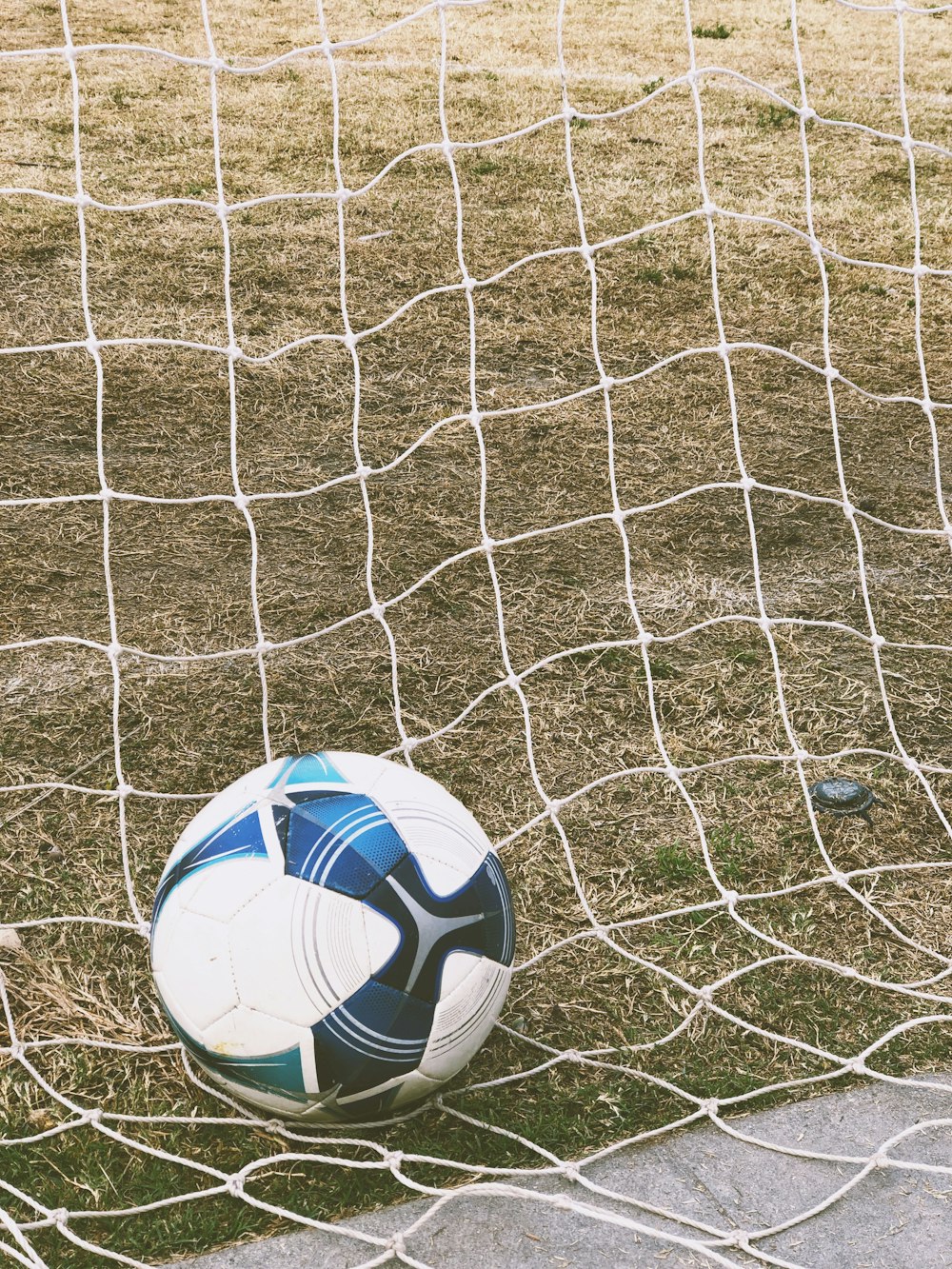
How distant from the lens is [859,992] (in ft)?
7.05

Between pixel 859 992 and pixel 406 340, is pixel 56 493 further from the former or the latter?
Result: pixel 859 992

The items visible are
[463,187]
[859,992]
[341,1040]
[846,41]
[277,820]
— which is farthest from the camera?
[846,41]

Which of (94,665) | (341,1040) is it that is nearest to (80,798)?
(94,665)

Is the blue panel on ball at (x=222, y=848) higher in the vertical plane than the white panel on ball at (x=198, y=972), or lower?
higher

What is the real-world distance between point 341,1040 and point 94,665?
1447mm

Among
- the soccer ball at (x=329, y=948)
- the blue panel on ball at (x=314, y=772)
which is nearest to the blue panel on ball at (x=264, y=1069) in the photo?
the soccer ball at (x=329, y=948)

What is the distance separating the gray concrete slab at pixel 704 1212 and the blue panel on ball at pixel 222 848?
1.71 ft

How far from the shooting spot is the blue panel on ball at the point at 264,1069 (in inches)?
67.1

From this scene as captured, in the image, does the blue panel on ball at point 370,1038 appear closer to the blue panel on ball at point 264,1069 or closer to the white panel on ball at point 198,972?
the blue panel on ball at point 264,1069

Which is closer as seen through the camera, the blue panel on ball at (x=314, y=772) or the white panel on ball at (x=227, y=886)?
the white panel on ball at (x=227, y=886)

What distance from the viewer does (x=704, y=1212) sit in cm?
178

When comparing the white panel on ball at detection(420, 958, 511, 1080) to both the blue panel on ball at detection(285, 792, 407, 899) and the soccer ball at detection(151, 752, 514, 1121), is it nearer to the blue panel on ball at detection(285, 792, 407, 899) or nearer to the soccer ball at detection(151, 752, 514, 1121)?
the soccer ball at detection(151, 752, 514, 1121)

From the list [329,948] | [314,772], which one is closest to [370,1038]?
[329,948]

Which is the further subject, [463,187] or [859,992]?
[463,187]
